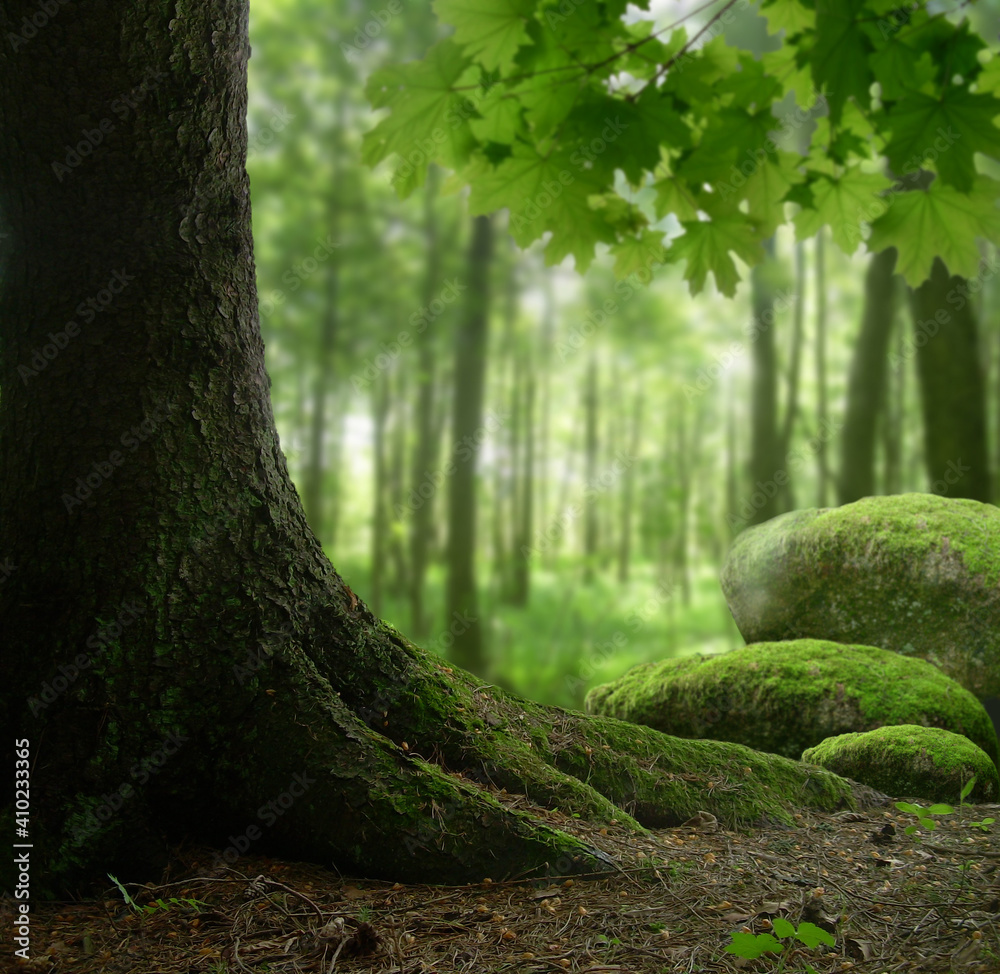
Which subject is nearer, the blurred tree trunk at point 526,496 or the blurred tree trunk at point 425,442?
the blurred tree trunk at point 425,442

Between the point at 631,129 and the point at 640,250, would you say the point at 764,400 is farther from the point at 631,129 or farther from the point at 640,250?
the point at 631,129

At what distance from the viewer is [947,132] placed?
1.50m

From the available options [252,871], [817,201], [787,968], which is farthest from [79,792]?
[817,201]

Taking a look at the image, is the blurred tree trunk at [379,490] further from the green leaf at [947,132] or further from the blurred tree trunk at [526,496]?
the green leaf at [947,132]

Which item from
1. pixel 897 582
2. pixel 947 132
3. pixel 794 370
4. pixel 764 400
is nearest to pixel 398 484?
pixel 764 400

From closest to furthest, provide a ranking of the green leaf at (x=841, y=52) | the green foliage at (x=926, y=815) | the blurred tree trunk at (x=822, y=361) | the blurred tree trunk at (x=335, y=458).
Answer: the green leaf at (x=841, y=52) → the green foliage at (x=926, y=815) → the blurred tree trunk at (x=335, y=458) → the blurred tree trunk at (x=822, y=361)

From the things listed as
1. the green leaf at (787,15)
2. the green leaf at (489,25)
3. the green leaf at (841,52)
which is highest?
the green leaf at (787,15)

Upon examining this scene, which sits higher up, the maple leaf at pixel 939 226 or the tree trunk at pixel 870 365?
the tree trunk at pixel 870 365

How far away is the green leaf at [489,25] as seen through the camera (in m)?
1.65

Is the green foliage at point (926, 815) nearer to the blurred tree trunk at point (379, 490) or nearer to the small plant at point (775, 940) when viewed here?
the small plant at point (775, 940)

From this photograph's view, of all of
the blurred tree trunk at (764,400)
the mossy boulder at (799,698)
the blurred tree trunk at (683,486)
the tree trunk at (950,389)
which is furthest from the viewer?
the blurred tree trunk at (683,486)

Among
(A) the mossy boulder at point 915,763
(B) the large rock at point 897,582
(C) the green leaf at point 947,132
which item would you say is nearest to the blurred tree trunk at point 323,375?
(B) the large rock at point 897,582

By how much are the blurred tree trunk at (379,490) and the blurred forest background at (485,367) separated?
0.17 feet

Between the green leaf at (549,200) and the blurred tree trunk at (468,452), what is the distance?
773 centimetres
